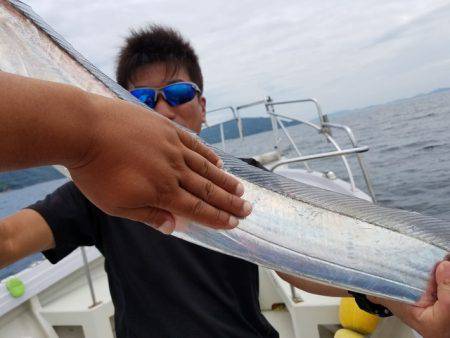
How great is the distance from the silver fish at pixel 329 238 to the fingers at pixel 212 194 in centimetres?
21

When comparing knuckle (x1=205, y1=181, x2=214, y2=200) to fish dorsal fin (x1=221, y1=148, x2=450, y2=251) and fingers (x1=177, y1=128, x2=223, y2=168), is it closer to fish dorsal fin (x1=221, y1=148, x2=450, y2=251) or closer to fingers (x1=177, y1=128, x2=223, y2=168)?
fingers (x1=177, y1=128, x2=223, y2=168)

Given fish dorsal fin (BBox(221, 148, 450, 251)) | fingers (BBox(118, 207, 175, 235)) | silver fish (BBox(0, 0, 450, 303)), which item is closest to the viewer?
fingers (BBox(118, 207, 175, 235))

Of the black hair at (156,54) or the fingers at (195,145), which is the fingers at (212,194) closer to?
the fingers at (195,145)

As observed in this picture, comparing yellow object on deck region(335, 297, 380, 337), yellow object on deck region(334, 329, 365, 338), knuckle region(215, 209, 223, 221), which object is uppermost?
knuckle region(215, 209, 223, 221)

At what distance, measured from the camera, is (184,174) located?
2.63 feet

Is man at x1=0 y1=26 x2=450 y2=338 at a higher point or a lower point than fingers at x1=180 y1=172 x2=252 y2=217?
lower

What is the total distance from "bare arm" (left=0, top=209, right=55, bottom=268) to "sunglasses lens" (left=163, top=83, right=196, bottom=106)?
827 millimetres

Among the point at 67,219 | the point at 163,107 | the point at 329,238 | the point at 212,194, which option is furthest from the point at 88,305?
the point at 212,194

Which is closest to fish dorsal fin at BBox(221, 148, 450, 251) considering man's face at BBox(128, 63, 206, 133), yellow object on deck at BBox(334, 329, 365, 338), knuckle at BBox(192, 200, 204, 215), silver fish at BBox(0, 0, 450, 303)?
silver fish at BBox(0, 0, 450, 303)

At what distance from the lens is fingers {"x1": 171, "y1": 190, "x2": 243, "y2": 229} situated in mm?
818

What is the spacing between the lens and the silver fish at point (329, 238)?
127cm

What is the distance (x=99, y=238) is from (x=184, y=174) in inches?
48.6

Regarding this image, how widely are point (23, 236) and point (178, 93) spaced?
0.97 m

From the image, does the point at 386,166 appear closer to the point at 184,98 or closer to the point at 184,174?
the point at 184,98
